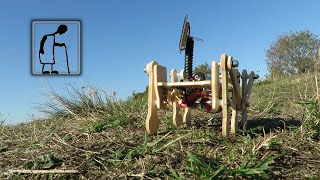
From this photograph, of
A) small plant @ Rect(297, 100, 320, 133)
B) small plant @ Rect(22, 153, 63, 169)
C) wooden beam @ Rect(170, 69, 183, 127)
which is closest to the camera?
small plant @ Rect(22, 153, 63, 169)

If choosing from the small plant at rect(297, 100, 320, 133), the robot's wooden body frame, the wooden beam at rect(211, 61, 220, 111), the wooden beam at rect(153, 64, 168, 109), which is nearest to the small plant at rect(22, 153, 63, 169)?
the robot's wooden body frame

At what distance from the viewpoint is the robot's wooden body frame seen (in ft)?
11.0

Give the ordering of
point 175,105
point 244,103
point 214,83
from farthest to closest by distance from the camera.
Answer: point 175,105 < point 244,103 < point 214,83

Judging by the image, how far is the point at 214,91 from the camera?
3318 mm

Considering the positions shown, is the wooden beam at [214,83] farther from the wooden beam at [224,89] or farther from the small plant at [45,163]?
the small plant at [45,163]

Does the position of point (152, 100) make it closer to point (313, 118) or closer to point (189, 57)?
point (189, 57)

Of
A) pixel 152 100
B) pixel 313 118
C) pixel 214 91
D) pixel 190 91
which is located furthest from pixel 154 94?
pixel 313 118

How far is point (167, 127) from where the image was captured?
407cm

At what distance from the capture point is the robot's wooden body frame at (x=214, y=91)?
11.0 feet

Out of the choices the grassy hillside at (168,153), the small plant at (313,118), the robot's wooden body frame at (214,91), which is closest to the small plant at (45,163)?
the grassy hillside at (168,153)

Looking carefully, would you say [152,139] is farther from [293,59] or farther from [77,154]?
[293,59]

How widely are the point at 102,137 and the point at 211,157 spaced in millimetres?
1316

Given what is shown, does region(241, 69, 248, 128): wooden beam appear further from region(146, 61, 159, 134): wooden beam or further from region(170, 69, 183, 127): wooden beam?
region(146, 61, 159, 134): wooden beam

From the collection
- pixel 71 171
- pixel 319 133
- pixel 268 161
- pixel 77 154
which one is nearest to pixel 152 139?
pixel 77 154
